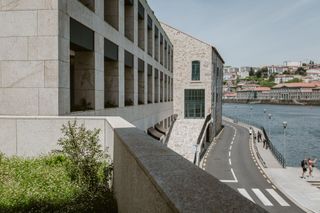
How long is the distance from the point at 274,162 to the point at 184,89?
2264 centimetres

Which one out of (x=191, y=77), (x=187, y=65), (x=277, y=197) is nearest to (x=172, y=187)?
(x=277, y=197)

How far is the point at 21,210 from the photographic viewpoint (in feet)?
24.4

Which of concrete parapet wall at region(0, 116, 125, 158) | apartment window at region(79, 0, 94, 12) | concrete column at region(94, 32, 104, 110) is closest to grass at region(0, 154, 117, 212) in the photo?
concrete parapet wall at region(0, 116, 125, 158)

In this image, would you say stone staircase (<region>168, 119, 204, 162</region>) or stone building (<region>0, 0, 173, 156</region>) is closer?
stone building (<region>0, 0, 173, 156</region>)

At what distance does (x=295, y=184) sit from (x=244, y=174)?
5.26 metres

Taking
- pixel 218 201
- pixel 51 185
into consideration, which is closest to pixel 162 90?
pixel 51 185

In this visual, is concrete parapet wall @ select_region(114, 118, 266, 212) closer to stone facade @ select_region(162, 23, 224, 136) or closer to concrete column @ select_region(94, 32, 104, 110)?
concrete column @ select_region(94, 32, 104, 110)

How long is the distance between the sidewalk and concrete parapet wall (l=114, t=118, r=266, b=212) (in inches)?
922

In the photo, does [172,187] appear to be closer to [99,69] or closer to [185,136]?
[99,69]

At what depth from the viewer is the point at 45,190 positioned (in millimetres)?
8836

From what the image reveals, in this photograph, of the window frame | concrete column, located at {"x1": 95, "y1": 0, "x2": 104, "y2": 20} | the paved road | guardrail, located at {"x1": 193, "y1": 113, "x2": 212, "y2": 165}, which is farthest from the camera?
the window frame

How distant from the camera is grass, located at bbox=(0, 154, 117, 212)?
761 centimetres

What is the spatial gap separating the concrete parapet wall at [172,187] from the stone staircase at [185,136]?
32822mm

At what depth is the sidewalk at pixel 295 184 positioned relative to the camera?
26.6 m
